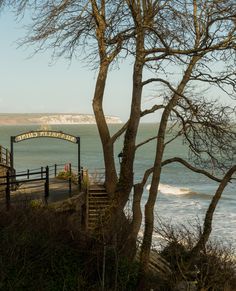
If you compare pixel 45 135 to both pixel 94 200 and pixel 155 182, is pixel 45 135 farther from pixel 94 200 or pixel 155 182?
pixel 155 182

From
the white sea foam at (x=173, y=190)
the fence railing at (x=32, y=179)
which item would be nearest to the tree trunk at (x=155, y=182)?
the fence railing at (x=32, y=179)

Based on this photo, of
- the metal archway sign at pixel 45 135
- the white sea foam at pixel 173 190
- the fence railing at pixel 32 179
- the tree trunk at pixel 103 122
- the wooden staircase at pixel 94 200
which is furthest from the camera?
the white sea foam at pixel 173 190

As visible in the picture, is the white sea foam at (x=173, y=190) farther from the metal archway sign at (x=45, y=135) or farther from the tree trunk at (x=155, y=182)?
the tree trunk at (x=155, y=182)

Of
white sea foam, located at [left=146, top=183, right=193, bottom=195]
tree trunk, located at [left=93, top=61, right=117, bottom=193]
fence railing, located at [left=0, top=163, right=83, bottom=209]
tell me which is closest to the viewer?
fence railing, located at [left=0, top=163, right=83, bottom=209]

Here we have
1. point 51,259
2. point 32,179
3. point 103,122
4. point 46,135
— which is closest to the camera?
point 51,259

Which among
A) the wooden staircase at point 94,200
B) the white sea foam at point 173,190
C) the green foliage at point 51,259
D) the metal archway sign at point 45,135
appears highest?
the metal archway sign at point 45,135

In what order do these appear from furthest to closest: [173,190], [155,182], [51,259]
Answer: [173,190] → [155,182] → [51,259]

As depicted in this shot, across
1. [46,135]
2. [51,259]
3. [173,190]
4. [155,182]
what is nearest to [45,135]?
[46,135]

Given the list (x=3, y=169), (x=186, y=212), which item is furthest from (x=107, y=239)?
(x=186, y=212)

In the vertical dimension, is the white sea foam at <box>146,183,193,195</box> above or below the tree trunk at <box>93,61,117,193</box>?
below

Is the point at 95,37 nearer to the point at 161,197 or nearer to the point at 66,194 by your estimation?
the point at 66,194

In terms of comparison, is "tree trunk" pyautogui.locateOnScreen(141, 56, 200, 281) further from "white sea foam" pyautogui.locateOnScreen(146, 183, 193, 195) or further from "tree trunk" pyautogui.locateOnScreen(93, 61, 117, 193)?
"white sea foam" pyautogui.locateOnScreen(146, 183, 193, 195)

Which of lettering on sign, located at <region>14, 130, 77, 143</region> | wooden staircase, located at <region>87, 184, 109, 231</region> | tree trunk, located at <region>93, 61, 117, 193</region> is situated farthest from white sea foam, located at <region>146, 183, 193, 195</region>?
tree trunk, located at <region>93, 61, 117, 193</region>

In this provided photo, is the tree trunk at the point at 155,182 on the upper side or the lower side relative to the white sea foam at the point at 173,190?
upper
